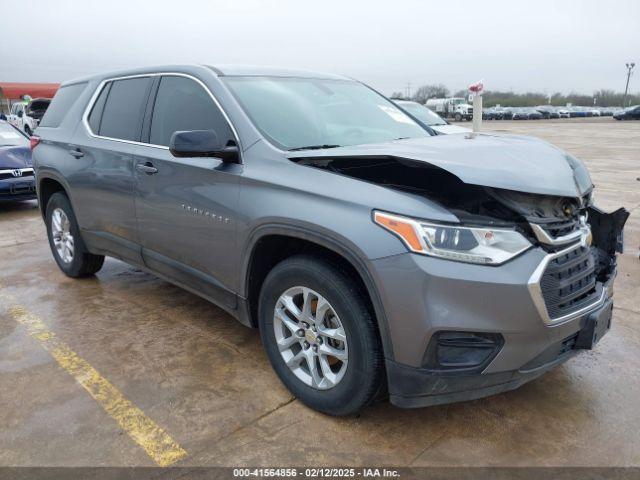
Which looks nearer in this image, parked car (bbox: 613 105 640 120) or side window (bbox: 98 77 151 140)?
side window (bbox: 98 77 151 140)

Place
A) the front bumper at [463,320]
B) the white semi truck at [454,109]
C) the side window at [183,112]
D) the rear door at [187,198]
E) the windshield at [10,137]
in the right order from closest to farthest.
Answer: the front bumper at [463,320]
the rear door at [187,198]
the side window at [183,112]
the windshield at [10,137]
the white semi truck at [454,109]

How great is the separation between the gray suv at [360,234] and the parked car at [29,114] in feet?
76.3

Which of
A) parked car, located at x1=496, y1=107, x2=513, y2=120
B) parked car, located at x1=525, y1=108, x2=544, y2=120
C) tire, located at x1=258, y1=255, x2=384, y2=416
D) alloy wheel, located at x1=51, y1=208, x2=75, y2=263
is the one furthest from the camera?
parked car, located at x1=496, y1=107, x2=513, y2=120

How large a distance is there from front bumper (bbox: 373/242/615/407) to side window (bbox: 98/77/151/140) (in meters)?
2.50

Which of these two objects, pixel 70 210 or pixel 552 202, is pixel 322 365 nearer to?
pixel 552 202

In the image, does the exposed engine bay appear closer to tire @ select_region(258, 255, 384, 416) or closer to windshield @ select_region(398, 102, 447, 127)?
tire @ select_region(258, 255, 384, 416)

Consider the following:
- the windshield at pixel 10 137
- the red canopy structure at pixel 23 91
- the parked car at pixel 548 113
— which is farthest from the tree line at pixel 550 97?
the windshield at pixel 10 137

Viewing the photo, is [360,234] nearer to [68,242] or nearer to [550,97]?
[68,242]

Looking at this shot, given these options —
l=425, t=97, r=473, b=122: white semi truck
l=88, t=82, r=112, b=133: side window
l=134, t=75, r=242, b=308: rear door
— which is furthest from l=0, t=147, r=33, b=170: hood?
l=425, t=97, r=473, b=122: white semi truck

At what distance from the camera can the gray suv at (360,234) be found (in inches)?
90.1

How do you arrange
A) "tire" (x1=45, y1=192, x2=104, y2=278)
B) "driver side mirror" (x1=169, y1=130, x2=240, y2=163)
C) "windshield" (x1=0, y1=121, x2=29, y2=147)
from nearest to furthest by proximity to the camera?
"driver side mirror" (x1=169, y1=130, x2=240, y2=163), "tire" (x1=45, y1=192, x2=104, y2=278), "windshield" (x1=0, y1=121, x2=29, y2=147)

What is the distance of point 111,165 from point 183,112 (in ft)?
2.87

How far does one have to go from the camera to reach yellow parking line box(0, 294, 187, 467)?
259cm

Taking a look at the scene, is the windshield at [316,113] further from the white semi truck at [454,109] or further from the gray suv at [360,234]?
the white semi truck at [454,109]
